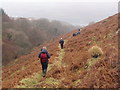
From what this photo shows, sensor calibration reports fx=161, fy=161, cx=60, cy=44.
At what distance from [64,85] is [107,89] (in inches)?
89.7

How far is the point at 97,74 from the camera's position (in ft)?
25.3

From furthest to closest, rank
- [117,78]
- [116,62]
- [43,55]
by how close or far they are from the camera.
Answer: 1. [43,55]
2. [116,62]
3. [117,78]

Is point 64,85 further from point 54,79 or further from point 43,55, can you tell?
point 43,55

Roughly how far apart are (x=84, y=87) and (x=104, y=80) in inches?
37.9

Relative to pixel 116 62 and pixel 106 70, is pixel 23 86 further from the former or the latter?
pixel 116 62

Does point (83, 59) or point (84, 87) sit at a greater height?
point (83, 59)

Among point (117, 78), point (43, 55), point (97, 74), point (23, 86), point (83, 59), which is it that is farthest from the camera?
point (83, 59)

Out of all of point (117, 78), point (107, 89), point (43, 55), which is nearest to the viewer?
point (107, 89)

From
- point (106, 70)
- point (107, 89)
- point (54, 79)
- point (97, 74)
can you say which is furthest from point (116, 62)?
point (54, 79)

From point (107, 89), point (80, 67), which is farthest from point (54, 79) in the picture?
point (107, 89)

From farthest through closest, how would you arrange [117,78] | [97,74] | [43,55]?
[43,55], [97,74], [117,78]

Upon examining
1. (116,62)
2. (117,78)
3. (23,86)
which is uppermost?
(116,62)

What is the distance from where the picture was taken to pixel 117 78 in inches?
275

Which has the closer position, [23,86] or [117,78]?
[117,78]
